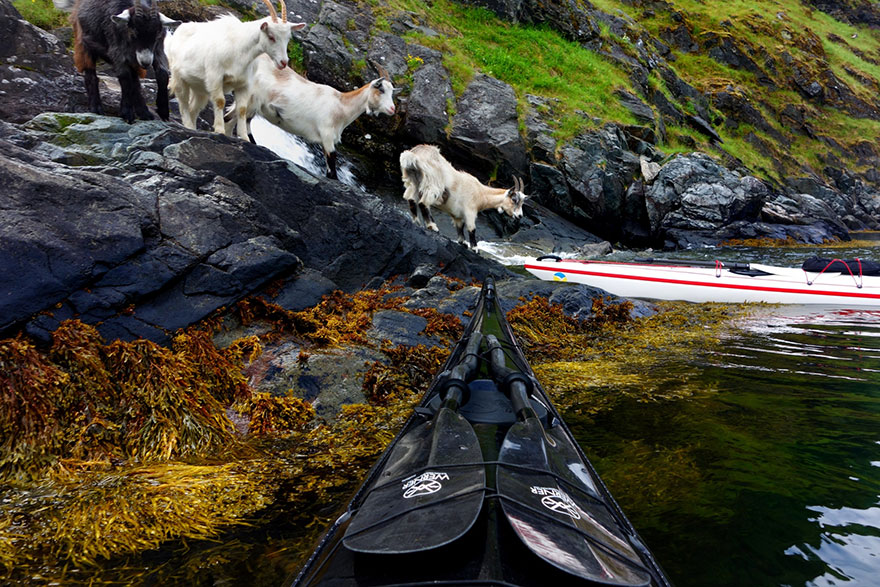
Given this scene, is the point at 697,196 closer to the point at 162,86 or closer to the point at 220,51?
the point at 220,51

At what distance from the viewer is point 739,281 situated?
11352 millimetres

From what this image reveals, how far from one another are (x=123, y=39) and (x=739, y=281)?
13260 millimetres

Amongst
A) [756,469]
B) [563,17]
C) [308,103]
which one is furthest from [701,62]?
[756,469]

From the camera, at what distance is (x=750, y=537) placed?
2.69m

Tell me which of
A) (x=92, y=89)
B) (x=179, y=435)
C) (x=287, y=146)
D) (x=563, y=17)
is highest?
(x=563, y=17)

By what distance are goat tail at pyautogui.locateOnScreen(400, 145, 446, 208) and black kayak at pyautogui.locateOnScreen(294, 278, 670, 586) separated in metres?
10.6

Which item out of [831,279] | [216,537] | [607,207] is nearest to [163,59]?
[216,537]

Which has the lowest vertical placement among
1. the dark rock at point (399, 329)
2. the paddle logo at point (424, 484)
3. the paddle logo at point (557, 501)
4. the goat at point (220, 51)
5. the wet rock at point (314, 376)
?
the dark rock at point (399, 329)

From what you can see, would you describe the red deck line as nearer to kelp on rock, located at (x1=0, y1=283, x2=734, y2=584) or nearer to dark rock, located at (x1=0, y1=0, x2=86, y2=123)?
kelp on rock, located at (x1=0, y1=283, x2=734, y2=584)

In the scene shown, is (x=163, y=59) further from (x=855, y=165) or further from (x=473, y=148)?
(x=855, y=165)

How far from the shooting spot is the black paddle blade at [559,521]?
1434mm

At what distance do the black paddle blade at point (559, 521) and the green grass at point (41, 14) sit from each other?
19804 millimetres

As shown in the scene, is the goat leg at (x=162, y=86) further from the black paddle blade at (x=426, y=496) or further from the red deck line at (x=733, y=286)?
the red deck line at (x=733, y=286)

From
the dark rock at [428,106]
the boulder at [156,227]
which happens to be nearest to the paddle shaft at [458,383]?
the boulder at [156,227]
